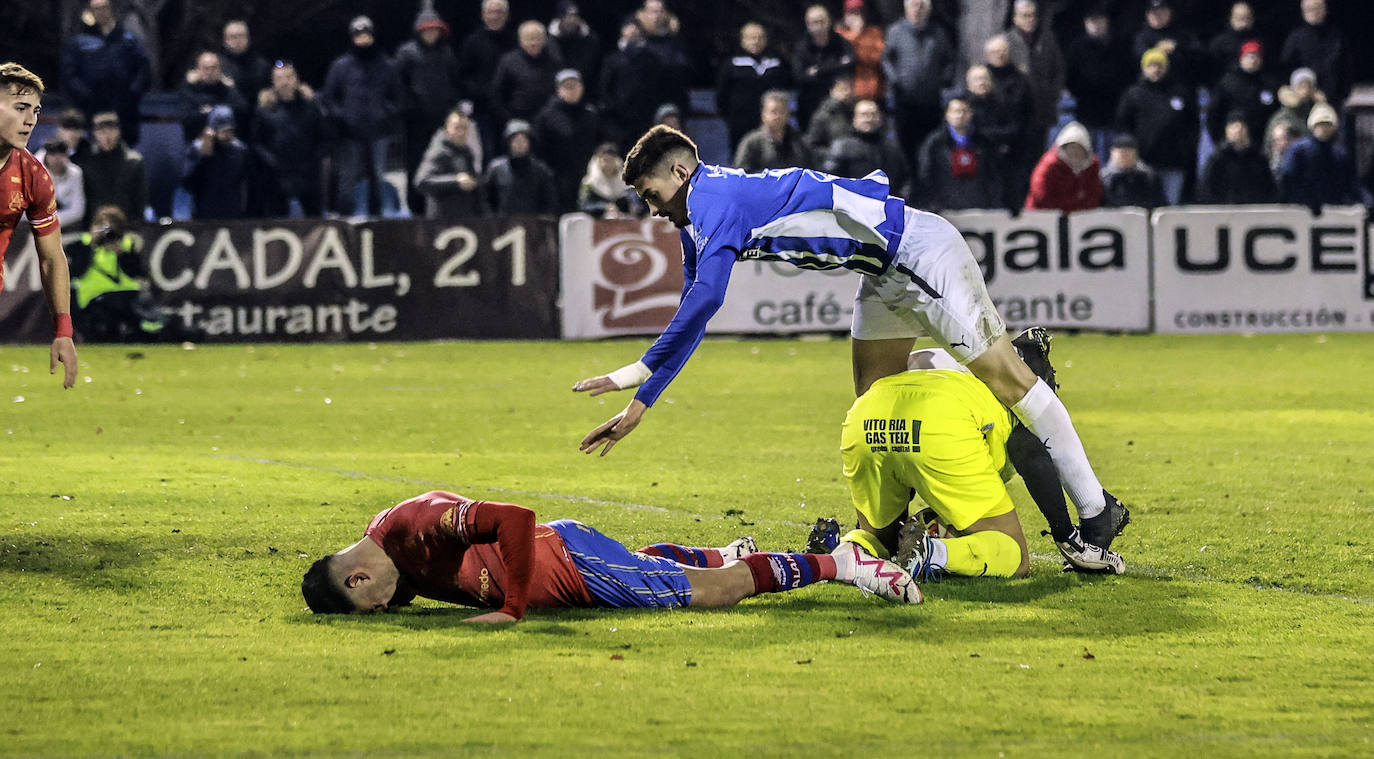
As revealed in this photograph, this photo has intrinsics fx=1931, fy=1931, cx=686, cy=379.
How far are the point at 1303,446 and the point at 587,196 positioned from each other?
9.68 meters

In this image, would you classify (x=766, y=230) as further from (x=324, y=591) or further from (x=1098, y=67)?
(x=1098, y=67)

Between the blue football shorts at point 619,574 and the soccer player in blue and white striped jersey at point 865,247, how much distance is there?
58 cm

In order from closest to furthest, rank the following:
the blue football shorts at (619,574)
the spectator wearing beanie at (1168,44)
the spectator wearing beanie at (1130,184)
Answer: the blue football shorts at (619,574) < the spectator wearing beanie at (1130,184) < the spectator wearing beanie at (1168,44)

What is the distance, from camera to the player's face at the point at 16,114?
7.46 meters

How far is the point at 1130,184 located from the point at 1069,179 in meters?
1.22

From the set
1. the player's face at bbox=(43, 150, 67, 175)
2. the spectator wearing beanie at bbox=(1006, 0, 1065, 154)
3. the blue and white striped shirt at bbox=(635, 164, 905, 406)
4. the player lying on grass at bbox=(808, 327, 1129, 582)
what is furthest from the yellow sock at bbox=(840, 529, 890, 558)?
the spectator wearing beanie at bbox=(1006, 0, 1065, 154)

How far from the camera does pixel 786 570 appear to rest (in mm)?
6547

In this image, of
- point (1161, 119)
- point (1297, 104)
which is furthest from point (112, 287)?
point (1297, 104)

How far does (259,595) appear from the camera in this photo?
264 inches

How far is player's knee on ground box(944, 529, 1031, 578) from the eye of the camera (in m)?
6.87

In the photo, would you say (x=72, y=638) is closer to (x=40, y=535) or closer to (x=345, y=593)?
(x=345, y=593)

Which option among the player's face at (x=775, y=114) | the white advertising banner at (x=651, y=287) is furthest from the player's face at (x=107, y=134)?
the player's face at (x=775, y=114)

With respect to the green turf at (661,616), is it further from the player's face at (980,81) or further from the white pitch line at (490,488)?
the player's face at (980,81)

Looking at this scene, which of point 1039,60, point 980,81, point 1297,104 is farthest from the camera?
point 1039,60
